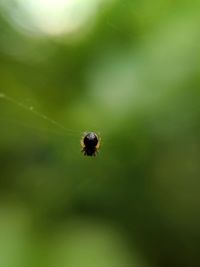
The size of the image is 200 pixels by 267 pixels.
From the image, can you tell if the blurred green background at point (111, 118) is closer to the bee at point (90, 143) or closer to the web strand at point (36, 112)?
the web strand at point (36, 112)

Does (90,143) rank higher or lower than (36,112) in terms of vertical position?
lower

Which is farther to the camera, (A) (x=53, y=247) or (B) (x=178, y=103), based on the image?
(B) (x=178, y=103)

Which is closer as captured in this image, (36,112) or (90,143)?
(90,143)

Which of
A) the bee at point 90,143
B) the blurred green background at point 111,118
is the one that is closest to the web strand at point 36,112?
the blurred green background at point 111,118

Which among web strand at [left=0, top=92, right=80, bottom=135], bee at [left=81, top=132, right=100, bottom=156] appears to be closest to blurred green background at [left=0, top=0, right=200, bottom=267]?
web strand at [left=0, top=92, right=80, bottom=135]

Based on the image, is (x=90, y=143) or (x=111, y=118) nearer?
(x=90, y=143)

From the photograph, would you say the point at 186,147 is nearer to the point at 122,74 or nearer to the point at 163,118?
the point at 163,118

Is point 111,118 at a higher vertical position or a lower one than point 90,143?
higher

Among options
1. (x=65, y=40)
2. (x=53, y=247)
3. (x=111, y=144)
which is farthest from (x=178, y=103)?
(x=53, y=247)

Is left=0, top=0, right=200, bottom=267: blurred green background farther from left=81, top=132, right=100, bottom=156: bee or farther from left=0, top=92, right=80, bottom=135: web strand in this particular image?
left=81, top=132, right=100, bottom=156: bee
